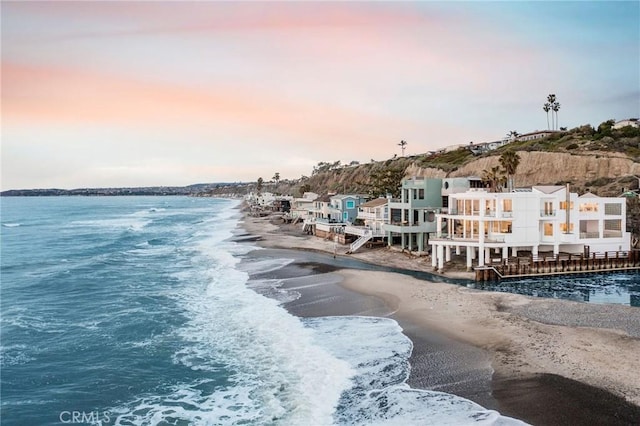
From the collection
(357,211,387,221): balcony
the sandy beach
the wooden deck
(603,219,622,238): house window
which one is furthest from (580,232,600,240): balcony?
(357,211,387,221): balcony

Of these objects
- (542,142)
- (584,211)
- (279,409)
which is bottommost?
(279,409)

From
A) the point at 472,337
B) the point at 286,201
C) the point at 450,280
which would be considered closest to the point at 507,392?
the point at 472,337

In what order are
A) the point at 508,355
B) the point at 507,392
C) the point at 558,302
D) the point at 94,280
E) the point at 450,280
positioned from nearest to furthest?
the point at 507,392, the point at 508,355, the point at 558,302, the point at 450,280, the point at 94,280

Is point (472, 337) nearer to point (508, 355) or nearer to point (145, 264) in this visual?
point (508, 355)

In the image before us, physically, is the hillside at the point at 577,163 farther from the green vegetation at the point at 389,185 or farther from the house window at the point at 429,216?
the house window at the point at 429,216

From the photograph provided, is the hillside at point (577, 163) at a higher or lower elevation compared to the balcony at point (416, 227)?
higher

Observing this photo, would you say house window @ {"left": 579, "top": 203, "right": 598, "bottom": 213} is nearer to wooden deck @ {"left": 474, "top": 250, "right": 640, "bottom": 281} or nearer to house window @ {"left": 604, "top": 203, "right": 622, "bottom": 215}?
house window @ {"left": 604, "top": 203, "right": 622, "bottom": 215}

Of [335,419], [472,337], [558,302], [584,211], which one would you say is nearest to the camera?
[335,419]

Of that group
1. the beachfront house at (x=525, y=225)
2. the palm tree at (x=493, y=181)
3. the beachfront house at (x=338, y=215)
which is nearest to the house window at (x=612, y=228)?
the beachfront house at (x=525, y=225)
